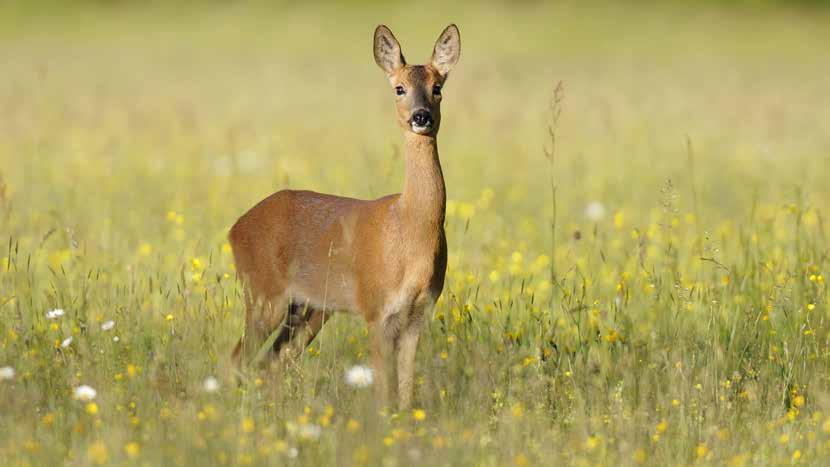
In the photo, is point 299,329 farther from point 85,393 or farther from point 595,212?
point 595,212

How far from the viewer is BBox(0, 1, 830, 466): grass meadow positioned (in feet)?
16.0

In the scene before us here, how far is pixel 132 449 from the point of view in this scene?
4250 mm

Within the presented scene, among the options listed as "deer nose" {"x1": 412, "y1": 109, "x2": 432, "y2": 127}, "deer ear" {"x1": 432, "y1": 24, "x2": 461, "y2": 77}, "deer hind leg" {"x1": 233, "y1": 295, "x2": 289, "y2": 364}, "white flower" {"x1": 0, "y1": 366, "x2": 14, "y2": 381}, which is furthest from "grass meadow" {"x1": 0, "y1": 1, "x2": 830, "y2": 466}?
"deer nose" {"x1": 412, "y1": 109, "x2": 432, "y2": 127}

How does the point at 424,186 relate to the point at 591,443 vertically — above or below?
above

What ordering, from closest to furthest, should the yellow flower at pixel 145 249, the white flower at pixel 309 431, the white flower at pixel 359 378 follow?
the white flower at pixel 309 431 → the white flower at pixel 359 378 → the yellow flower at pixel 145 249

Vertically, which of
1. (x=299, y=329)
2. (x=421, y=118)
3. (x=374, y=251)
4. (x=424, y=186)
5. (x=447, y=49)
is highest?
(x=447, y=49)

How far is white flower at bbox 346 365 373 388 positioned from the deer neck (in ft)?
2.13

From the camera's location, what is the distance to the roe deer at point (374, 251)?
216 inches

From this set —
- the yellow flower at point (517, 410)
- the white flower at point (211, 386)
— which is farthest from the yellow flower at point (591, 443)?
the white flower at point (211, 386)

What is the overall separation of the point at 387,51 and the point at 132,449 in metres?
2.41

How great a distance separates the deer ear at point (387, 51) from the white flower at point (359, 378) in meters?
1.39

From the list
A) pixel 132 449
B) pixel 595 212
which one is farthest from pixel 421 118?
pixel 595 212

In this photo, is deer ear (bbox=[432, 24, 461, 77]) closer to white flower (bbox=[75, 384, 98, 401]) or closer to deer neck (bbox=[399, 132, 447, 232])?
deer neck (bbox=[399, 132, 447, 232])

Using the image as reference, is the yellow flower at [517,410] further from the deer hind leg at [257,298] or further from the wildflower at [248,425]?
the deer hind leg at [257,298]
